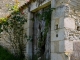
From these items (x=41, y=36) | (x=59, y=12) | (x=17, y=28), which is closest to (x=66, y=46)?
(x=59, y=12)

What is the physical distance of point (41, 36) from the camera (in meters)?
6.63

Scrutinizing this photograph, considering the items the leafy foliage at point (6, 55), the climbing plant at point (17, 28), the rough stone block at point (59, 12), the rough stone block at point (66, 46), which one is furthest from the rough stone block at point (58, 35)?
the leafy foliage at point (6, 55)

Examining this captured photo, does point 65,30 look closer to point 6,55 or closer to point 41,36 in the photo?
point 41,36

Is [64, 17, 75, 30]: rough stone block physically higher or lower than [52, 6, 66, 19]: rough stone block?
lower

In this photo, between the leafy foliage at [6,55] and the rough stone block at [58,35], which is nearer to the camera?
the rough stone block at [58,35]

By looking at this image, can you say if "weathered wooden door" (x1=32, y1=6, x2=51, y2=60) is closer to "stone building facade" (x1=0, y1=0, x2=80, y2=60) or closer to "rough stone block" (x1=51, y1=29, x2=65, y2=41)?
"stone building facade" (x1=0, y1=0, x2=80, y2=60)

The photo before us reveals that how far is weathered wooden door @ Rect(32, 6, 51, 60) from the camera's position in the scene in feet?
20.0

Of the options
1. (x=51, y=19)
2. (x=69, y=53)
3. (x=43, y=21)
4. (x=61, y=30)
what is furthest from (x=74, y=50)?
(x=43, y=21)

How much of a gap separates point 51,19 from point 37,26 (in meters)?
1.30

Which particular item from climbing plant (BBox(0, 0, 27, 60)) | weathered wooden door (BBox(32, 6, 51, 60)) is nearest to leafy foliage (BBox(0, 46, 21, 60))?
climbing plant (BBox(0, 0, 27, 60))

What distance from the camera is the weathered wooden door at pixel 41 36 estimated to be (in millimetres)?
6109

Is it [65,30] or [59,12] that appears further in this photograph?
[59,12]

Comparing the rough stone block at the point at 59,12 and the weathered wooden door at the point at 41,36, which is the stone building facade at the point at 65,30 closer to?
the rough stone block at the point at 59,12

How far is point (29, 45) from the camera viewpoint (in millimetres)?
7156
